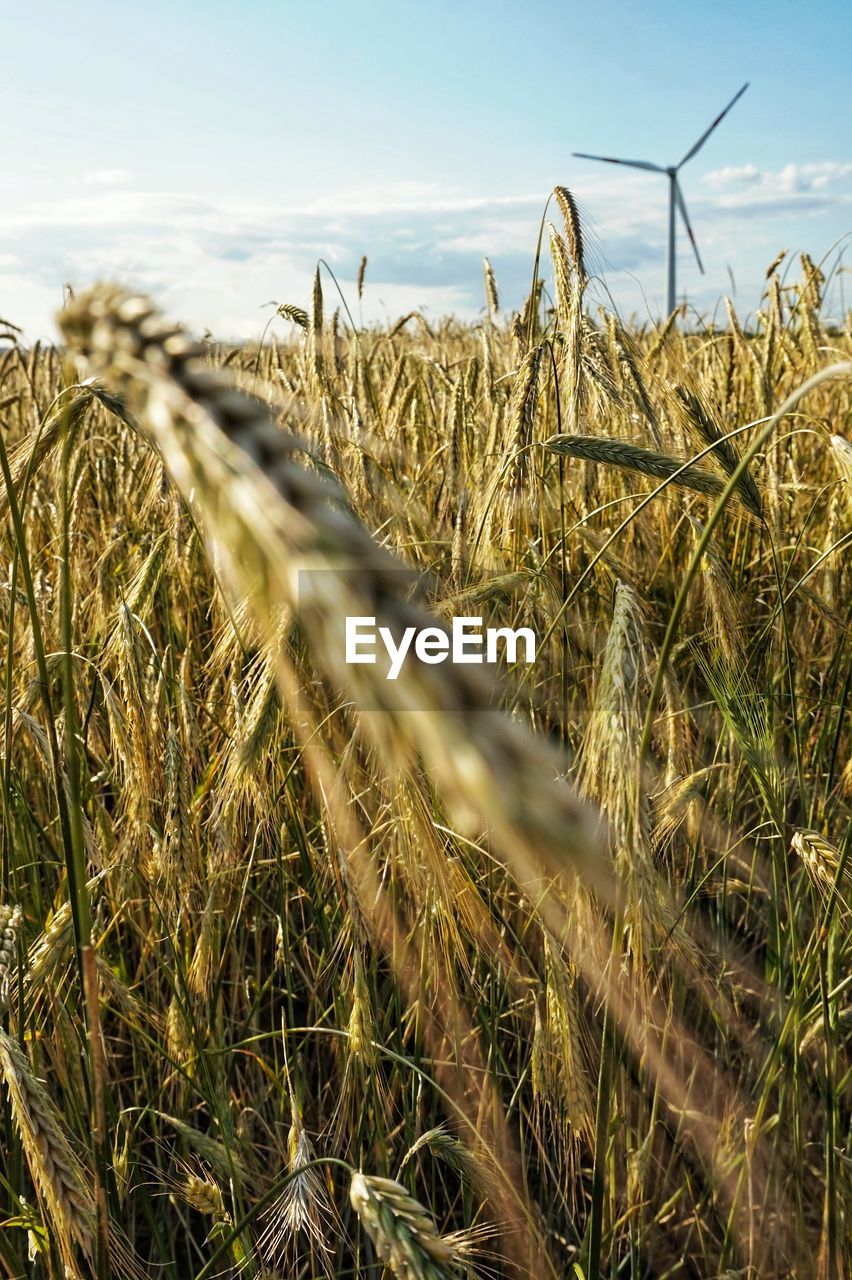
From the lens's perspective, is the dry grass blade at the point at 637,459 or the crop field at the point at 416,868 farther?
the dry grass blade at the point at 637,459

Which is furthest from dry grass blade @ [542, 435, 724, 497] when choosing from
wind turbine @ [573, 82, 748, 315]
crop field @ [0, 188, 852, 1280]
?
wind turbine @ [573, 82, 748, 315]

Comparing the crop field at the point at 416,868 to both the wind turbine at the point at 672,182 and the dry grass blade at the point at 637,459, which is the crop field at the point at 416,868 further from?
the wind turbine at the point at 672,182

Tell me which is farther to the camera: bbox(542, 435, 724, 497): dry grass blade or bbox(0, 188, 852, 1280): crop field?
bbox(542, 435, 724, 497): dry grass blade

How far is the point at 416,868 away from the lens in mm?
1307

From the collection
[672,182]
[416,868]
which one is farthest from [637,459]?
[672,182]

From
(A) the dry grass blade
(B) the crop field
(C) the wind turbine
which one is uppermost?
(C) the wind turbine

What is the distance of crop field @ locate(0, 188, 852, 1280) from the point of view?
2.60 ft

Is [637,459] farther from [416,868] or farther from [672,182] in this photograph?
[672,182]

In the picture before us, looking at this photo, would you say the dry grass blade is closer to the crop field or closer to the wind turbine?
→ the crop field

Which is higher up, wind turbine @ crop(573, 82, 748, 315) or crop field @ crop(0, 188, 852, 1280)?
wind turbine @ crop(573, 82, 748, 315)

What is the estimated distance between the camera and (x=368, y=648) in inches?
18.6

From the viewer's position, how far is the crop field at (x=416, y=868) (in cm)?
79

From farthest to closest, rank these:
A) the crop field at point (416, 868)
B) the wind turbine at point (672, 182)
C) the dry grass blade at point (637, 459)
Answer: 1. the wind turbine at point (672, 182)
2. the dry grass blade at point (637, 459)
3. the crop field at point (416, 868)

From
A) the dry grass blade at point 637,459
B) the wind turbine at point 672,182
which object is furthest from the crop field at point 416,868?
the wind turbine at point 672,182
